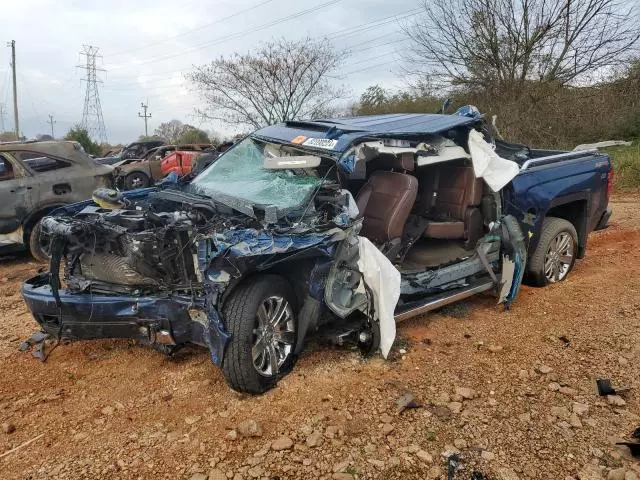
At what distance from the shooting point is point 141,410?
3.36 m

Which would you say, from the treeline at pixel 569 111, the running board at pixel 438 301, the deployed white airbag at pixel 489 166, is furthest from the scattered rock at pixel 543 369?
the treeline at pixel 569 111

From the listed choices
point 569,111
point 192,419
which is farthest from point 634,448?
point 569,111

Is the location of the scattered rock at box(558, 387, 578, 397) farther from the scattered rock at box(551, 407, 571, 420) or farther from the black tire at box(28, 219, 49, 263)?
the black tire at box(28, 219, 49, 263)

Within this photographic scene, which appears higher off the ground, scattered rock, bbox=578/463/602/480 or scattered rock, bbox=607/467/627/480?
scattered rock, bbox=607/467/627/480

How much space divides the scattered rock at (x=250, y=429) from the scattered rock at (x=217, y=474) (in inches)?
12.8

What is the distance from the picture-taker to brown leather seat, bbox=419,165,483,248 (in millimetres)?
4973

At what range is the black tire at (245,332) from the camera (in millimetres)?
3264

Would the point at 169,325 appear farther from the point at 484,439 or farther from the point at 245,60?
the point at 245,60

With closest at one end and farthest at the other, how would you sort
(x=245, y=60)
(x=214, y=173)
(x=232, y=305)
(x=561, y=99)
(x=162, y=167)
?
(x=232, y=305)
(x=214, y=173)
(x=162, y=167)
(x=561, y=99)
(x=245, y=60)

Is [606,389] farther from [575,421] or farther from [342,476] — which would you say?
[342,476]

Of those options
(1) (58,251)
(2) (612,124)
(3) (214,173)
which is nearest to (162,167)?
(3) (214,173)

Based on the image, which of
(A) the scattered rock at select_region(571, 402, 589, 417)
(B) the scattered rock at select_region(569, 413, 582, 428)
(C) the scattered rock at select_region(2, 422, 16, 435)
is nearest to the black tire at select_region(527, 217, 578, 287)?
(A) the scattered rock at select_region(571, 402, 589, 417)

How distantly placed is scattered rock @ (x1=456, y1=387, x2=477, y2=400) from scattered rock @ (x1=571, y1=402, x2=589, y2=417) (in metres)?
0.59

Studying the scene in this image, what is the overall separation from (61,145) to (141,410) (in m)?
5.99
